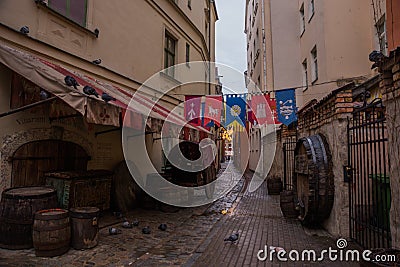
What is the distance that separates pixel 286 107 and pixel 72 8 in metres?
7.45

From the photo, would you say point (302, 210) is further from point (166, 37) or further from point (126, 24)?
point (166, 37)

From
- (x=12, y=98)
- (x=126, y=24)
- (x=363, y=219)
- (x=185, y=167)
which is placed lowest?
(x=363, y=219)

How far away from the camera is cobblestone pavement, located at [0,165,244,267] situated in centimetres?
464

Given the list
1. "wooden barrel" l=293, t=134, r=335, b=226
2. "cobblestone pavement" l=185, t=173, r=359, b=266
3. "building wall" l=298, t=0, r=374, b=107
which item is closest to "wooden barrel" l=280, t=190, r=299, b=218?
"cobblestone pavement" l=185, t=173, r=359, b=266

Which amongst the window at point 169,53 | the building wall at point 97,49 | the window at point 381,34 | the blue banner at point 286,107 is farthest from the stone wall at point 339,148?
the window at point 169,53

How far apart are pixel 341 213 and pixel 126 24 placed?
827cm

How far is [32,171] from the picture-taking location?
6.34 meters

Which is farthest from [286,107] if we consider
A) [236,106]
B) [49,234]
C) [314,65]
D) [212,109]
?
[49,234]

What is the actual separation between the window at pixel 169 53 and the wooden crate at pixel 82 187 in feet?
20.7

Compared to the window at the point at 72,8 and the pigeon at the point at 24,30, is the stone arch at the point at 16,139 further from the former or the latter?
the window at the point at 72,8

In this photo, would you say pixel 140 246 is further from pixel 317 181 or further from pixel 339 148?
pixel 339 148

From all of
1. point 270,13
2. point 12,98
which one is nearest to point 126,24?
point 12,98

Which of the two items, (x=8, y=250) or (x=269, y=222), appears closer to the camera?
(x=8, y=250)

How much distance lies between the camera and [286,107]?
34.8ft
